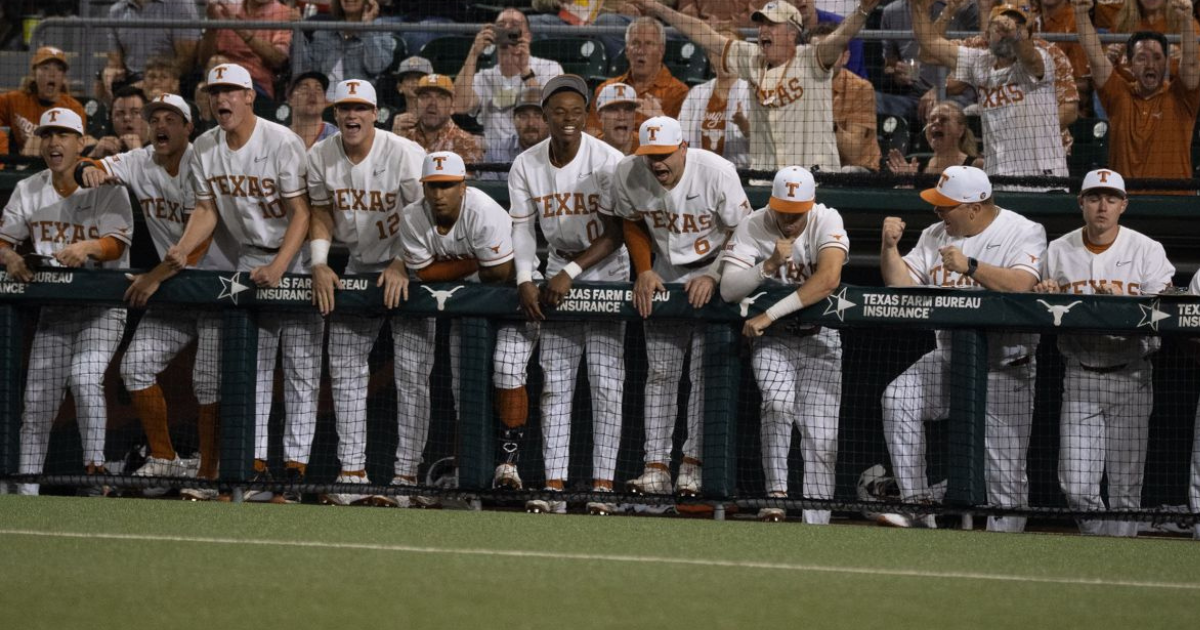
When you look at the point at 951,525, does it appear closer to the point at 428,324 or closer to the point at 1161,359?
the point at 1161,359

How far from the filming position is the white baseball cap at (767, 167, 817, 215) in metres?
6.84

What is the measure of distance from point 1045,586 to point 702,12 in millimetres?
5938

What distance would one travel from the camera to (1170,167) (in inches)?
343

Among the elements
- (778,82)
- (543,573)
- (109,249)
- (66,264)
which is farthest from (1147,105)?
(66,264)

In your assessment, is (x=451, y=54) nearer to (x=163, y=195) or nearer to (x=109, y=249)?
(x=163, y=195)

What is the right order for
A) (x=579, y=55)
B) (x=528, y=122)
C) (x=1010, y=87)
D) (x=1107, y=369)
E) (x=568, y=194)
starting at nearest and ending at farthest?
(x=1107, y=369) → (x=568, y=194) → (x=1010, y=87) → (x=528, y=122) → (x=579, y=55)

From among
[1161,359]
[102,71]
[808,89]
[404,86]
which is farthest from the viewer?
[102,71]

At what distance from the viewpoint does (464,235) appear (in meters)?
7.21

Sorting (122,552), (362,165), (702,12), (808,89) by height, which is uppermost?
(702,12)

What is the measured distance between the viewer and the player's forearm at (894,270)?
7.23 m

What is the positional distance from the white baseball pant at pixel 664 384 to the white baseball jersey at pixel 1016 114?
2.70 m

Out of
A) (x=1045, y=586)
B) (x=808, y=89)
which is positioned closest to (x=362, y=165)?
(x=808, y=89)

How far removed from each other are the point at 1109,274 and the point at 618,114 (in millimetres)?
2806

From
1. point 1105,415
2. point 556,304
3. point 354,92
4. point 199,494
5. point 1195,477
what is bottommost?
point 199,494
